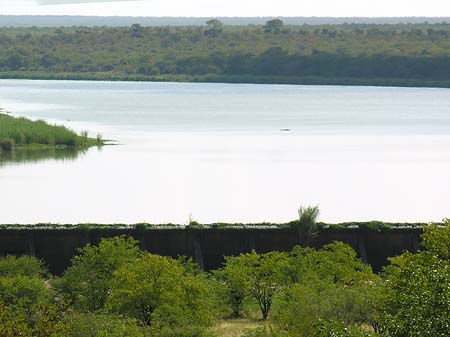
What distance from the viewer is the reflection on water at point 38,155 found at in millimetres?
62281

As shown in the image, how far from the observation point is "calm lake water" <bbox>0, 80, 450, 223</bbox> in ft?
162

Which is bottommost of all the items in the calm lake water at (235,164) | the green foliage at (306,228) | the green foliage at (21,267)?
the green foliage at (21,267)

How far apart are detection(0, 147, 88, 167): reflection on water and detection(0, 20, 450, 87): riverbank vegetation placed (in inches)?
2892

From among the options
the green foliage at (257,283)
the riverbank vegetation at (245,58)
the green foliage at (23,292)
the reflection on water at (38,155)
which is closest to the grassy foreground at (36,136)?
the reflection on water at (38,155)

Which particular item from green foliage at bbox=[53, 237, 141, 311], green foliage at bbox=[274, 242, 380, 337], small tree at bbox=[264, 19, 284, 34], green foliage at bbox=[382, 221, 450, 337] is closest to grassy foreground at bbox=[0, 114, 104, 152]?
green foliage at bbox=[53, 237, 141, 311]

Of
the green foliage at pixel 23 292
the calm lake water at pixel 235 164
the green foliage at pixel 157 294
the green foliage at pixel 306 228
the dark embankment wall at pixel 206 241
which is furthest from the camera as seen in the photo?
the calm lake water at pixel 235 164

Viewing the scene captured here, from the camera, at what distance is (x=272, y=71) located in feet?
475

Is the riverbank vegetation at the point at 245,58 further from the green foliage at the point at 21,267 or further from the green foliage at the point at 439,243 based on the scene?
the green foliage at the point at 439,243

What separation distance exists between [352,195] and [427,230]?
29017mm

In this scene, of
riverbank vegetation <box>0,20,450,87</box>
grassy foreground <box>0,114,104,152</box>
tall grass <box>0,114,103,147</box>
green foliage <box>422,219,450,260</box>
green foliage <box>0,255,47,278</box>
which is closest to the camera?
green foliage <box>422,219,450,260</box>

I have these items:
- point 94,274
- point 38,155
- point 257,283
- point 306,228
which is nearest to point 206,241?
point 306,228

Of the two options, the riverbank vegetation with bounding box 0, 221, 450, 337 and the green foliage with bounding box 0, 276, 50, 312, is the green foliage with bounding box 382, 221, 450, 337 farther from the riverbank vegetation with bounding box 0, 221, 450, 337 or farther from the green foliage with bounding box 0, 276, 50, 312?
the green foliage with bounding box 0, 276, 50, 312

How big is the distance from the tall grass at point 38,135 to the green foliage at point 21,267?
34.2 meters

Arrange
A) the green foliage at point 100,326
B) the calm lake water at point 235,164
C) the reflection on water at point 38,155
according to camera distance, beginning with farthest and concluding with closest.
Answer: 1. the reflection on water at point 38,155
2. the calm lake water at point 235,164
3. the green foliage at point 100,326
